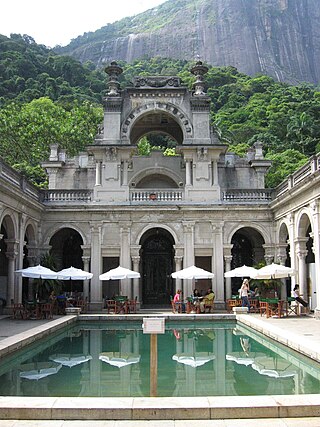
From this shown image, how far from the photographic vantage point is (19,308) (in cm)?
1992

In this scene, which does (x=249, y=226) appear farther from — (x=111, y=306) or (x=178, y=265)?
(x=111, y=306)

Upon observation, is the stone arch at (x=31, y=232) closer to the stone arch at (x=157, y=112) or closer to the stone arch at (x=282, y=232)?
the stone arch at (x=157, y=112)

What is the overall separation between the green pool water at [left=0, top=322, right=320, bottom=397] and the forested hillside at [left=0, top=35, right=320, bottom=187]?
17922mm

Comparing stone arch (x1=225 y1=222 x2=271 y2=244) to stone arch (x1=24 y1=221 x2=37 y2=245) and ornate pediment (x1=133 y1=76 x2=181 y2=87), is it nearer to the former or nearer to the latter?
ornate pediment (x1=133 y1=76 x2=181 y2=87)

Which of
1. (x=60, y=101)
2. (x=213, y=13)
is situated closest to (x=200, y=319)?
(x=60, y=101)

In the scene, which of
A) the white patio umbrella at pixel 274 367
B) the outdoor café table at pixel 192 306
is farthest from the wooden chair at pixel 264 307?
the white patio umbrella at pixel 274 367

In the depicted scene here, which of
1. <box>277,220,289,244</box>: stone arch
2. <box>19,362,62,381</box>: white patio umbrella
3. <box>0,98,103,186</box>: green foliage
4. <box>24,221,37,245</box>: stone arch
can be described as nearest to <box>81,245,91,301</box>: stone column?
<box>24,221,37,245</box>: stone arch

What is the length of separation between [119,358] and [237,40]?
127729 millimetres

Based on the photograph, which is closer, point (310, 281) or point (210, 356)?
point (210, 356)

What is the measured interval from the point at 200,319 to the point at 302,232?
6320 mm

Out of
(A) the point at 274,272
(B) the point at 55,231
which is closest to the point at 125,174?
(B) the point at 55,231

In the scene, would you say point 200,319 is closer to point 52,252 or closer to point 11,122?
point 52,252

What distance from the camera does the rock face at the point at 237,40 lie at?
125 m

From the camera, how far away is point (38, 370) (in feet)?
35.7
